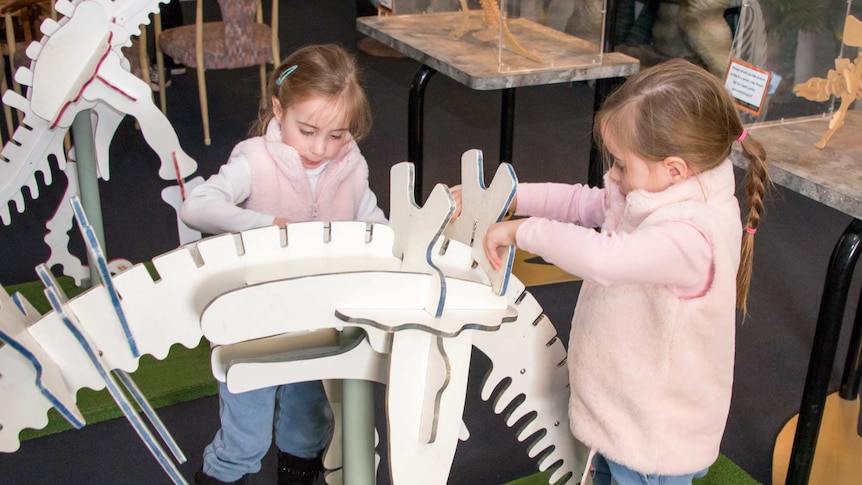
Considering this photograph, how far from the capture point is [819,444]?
2039 mm

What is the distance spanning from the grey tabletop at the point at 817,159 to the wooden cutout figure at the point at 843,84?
35 mm

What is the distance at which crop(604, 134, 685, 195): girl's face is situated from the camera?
4.26ft

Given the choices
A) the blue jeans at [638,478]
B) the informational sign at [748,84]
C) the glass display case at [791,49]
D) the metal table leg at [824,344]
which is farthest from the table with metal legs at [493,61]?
the blue jeans at [638,478]

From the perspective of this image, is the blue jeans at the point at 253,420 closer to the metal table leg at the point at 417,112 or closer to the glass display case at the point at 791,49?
the metal table leg at the point at 417,112

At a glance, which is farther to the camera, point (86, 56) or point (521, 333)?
point (86, 56)

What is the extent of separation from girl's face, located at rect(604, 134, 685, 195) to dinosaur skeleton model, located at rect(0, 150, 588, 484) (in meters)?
0.26

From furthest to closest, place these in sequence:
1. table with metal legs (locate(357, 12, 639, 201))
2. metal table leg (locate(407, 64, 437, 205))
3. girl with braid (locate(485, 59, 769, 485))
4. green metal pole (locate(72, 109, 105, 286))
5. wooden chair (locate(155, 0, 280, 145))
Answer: wooden chair (locate(155, 0, 280, 145)) → metal table leg (locate(407, 64, 437, 205)) → table with metal legs (locate(357, 12, 639, 201)) → green metal pole (locate(72, 109, 105, 286)) → girl with braid (locate(485, 59, 769, 485))

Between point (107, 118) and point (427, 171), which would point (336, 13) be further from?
point (107, 118)

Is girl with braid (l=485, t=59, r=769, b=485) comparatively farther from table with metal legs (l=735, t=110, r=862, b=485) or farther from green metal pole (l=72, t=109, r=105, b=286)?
green metal pole (l=72, t=109, r=105, b=286)

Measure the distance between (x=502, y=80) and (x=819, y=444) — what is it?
1.13m

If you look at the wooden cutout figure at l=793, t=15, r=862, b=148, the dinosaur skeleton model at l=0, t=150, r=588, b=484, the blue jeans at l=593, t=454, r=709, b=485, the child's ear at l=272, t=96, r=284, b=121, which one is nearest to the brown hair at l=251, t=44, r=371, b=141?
the child's ear at l=272, t=96, r=284, b=121

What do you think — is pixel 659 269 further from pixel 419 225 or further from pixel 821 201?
pixel 821 201

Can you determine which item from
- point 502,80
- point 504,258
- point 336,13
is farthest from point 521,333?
point 336,13

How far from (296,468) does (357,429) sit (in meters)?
0.43
